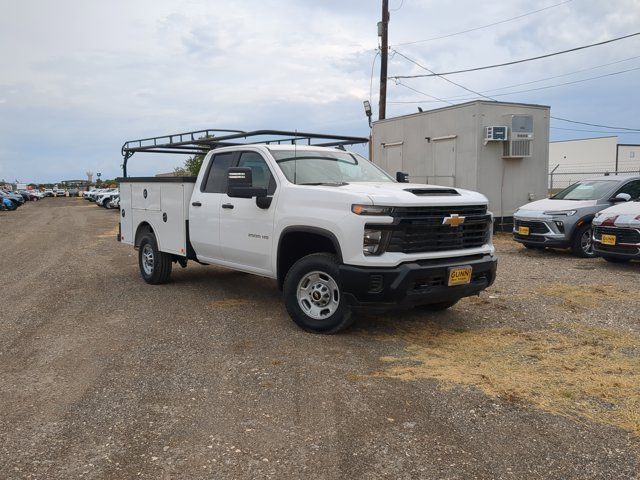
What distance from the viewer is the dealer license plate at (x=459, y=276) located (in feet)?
18.2

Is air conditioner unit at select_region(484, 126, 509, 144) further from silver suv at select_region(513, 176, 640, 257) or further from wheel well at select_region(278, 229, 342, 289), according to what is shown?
wheel well at select_region(278, 229, 342, 289)

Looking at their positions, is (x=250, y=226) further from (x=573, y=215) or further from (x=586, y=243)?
(x=586, y=243)

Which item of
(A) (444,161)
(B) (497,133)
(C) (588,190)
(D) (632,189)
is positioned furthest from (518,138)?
(D) (632,189)

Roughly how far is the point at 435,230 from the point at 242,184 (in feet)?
6.95

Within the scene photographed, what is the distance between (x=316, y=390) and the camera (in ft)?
14.5

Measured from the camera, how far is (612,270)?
9.80 metres

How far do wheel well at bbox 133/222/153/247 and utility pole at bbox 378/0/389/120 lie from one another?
567 inches

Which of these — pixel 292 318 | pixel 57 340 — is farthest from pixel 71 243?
pixel 292 318

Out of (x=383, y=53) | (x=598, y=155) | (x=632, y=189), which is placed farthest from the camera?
(x=598, y=155)

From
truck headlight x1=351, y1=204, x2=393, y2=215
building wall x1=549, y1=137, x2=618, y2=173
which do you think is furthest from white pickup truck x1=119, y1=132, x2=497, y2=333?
building wall x1=549, y1=137, x2=618, y2=173

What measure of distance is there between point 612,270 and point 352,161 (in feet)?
17.8

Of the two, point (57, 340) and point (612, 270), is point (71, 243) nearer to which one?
point (57, 340)

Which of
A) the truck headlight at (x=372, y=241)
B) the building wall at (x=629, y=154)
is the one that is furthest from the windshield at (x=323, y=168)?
the building wall at (x=629, y=154)

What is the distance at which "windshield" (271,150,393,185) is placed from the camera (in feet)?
21.1
